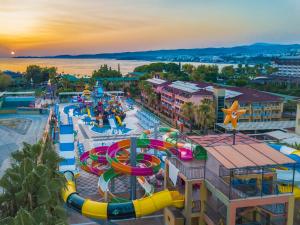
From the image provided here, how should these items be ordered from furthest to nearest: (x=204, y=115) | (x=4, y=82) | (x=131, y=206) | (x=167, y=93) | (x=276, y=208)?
(x=4, y=82)
(x=167, y=93)
(x=204, y=115)
(x=131, y=206)
(x=276, y=208)

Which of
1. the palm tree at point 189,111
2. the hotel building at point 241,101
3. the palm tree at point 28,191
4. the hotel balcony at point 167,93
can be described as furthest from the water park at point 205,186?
the hotel balcony at point 167,93

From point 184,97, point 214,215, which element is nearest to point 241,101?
point 184,97

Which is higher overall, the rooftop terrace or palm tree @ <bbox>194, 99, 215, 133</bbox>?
the rooftop terrace

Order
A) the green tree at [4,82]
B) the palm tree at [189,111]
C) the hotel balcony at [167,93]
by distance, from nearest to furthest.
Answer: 1. the palm tree at [189,111]
2. the hotel balcony at [167,93]
3. the green tree at [4,82]

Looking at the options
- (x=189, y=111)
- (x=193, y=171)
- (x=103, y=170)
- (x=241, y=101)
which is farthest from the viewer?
(x=241, y=101)

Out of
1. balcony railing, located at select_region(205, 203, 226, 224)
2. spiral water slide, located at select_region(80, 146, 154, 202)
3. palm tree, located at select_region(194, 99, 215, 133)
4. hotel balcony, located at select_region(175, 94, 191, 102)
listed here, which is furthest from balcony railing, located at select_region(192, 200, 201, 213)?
hotel balcony, located at select_region(175, 94, 191, 102)

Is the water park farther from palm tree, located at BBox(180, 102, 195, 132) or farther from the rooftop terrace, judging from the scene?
palm tree, located at BBox(180, 102, 195, 132)

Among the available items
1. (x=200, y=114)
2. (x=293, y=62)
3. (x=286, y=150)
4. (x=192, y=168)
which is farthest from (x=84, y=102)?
(x=293, y=62)

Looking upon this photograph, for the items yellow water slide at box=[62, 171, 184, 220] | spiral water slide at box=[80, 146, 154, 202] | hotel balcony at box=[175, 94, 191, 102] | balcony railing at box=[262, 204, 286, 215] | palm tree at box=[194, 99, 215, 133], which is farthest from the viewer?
hotel balcony at box=[175, 94, 191, 102]

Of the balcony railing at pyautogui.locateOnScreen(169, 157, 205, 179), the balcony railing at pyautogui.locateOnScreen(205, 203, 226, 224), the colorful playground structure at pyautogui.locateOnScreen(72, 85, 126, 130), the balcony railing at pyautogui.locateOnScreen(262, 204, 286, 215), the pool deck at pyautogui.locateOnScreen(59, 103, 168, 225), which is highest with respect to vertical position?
the balcony railing at pyautogui.locateOnScreen(169, 157, 205, 179)

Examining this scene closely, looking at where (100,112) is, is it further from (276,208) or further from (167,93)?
(276,208)

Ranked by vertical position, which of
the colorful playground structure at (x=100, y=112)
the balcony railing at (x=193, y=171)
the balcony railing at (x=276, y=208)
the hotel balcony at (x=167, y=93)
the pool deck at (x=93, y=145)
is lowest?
the pool deck at (x=93, y=145)

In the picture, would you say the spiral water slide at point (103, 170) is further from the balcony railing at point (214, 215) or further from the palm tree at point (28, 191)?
the palm tree at point (28, 191)
